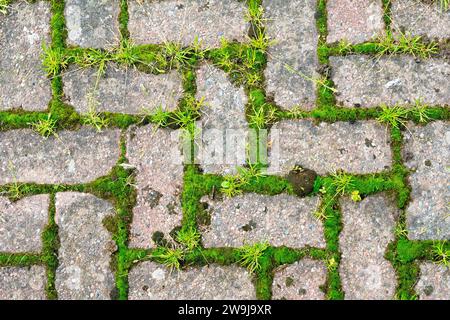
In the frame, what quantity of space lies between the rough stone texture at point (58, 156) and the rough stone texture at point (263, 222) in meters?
0.70

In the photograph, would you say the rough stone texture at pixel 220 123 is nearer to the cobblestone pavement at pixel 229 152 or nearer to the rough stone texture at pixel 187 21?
the cobblestone pavement at pixel 229 152

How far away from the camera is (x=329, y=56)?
3301 mm

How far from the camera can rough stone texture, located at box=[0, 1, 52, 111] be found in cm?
340

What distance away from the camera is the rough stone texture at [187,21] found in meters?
3.37

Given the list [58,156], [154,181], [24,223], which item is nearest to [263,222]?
Answer: [154,181]

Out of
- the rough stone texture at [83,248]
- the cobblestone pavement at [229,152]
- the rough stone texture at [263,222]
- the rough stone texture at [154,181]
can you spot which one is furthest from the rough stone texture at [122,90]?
the rough stone texture at [263,222]

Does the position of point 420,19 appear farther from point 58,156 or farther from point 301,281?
point 58,156

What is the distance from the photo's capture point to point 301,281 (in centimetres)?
313

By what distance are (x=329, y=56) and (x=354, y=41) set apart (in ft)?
0.60

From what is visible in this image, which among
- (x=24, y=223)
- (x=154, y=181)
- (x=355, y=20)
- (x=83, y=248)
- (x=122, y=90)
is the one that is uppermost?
(x=355, y=20)

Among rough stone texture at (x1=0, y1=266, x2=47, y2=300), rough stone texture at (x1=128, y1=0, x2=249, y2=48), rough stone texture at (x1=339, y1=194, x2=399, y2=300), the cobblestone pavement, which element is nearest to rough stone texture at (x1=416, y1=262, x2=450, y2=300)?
the cobblestone pavement

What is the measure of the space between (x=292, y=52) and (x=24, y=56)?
1.73 meters

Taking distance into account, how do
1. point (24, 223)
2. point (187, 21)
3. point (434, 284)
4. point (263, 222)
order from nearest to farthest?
point (434, 284) → point (263, 222) → point (24, 223) → point (187, 21)

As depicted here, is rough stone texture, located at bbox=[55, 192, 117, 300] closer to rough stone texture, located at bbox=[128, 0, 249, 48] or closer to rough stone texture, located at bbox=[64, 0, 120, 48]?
rough stone texture, located at bbox=[64, 0, 120, 48]
